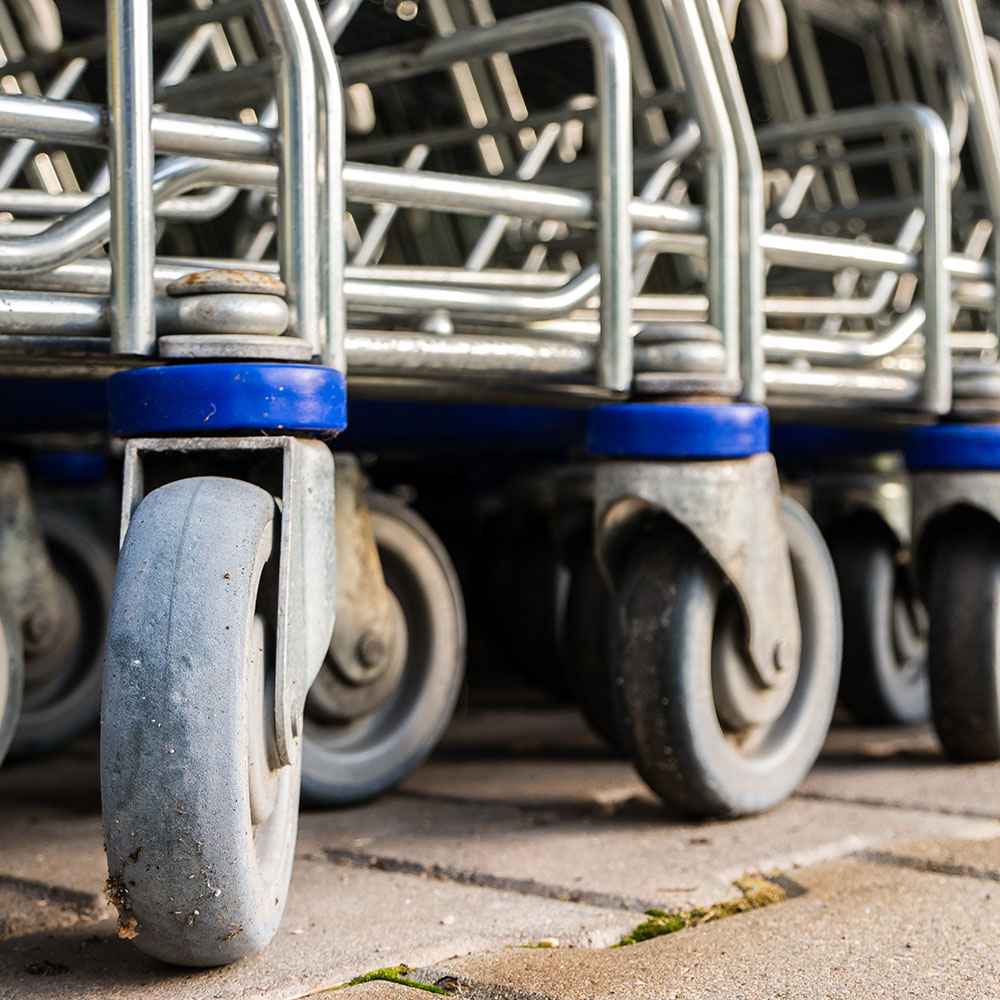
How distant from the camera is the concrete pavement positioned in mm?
1751

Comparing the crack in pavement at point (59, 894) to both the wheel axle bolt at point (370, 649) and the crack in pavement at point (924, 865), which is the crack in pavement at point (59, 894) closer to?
the wheel axle bolt at point (370, 649)

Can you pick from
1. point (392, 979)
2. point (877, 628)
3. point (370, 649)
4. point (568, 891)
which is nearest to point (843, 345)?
point (877, 628)

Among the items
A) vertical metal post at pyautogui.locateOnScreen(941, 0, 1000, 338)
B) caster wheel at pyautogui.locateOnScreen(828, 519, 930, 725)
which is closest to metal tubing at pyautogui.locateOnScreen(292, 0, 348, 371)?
vertical metal post at pyautogui.locateOnScreen(941, 0, 1000, 338)

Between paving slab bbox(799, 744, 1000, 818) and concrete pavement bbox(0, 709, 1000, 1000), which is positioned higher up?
concrete pavement bbox(0, 709, 1000, 1000)

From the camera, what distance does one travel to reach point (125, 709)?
1658mm

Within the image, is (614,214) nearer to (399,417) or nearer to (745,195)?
(745,195)

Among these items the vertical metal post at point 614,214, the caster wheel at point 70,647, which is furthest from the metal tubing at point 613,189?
the caster wheel at point 70,647

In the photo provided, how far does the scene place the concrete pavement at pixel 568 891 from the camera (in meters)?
1.75

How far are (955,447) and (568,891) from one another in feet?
4.51

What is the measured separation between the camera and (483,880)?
224 cm

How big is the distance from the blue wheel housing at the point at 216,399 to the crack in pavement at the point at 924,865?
1.11 metres

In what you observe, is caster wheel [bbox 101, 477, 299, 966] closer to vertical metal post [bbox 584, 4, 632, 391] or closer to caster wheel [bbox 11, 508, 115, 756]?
vertical metal post [bbox 584, 4, 632, 391]

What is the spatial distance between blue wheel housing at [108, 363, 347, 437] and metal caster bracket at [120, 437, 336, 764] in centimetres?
2

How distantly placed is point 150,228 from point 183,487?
0.31m
